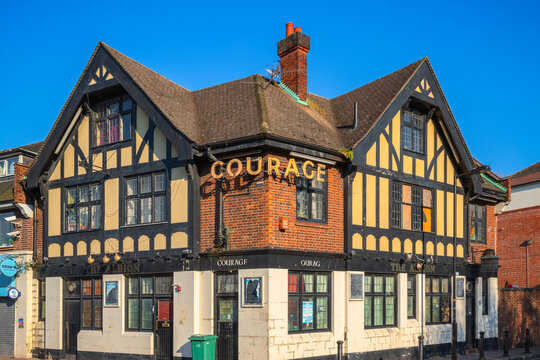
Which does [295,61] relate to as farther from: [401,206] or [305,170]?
[401,206]

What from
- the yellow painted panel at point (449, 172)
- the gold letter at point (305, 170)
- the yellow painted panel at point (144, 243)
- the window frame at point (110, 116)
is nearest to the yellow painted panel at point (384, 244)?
the gold letter at point (305, 170)

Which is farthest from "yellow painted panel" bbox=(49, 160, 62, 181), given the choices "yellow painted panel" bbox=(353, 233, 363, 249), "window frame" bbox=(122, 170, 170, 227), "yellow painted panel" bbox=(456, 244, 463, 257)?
"yellow painted panel" bbox=(456, 244, 463, 257)

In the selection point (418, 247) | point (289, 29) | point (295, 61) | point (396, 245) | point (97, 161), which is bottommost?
point (418, 247)

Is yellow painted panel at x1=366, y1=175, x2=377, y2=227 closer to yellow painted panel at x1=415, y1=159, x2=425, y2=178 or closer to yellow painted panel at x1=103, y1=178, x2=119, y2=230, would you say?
yellow painted panel at x1=415, y1=159, x2=425, y2=178

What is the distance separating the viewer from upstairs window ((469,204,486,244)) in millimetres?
25734

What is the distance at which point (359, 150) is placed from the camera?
20062 mm

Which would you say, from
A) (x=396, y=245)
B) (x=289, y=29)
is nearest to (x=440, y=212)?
(x=396, y=245)

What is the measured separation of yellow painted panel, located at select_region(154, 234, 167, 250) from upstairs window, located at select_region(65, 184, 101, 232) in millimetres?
2827

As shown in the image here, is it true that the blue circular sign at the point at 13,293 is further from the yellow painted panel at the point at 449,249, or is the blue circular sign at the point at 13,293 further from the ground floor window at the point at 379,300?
the yellow painted panel at the point at 449,249

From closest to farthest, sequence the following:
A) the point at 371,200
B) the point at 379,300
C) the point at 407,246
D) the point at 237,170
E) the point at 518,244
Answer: the point at 237,170 → the point at 371,200 → the point at 379,300 → the point at 407,246 → the point at 518,244

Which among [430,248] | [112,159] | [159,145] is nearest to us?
[159,145]

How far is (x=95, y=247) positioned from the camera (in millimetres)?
21703

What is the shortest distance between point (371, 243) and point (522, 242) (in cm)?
1807

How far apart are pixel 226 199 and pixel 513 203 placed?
25.9 m
